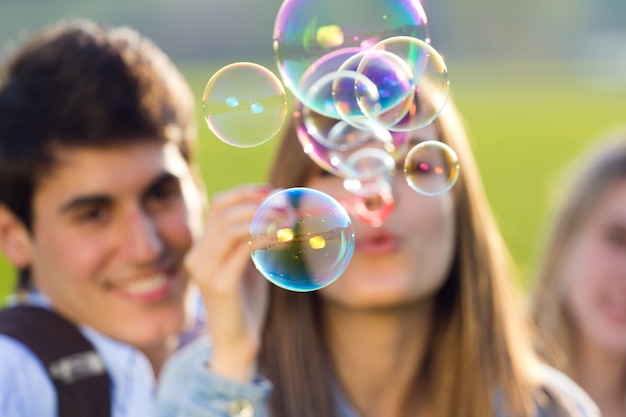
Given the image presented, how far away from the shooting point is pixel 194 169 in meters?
2.98

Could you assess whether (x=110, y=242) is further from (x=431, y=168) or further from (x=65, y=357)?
(x=431, y=168)

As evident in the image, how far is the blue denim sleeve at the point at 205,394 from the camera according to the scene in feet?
7.61

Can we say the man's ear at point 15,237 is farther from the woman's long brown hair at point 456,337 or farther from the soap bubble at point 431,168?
the soap bubble at point 431,168

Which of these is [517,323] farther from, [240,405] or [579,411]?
[240,405]

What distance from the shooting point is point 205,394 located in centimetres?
233

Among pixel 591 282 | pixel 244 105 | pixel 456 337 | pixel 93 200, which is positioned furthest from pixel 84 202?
pixel 591 282

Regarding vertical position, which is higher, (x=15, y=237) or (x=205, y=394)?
(x=15, y=237)

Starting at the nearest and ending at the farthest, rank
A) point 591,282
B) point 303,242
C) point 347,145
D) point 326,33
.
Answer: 1. point 303,242
2. point 326,33
3. point 347,145
4. point 591,282

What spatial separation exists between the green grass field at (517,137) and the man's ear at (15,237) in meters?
2.78

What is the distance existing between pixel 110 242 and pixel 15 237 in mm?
338

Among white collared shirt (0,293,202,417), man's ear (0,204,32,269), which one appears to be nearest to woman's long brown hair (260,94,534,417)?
white collared shirt (0,293,202,417)

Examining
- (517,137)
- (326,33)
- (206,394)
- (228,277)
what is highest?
(517,137)

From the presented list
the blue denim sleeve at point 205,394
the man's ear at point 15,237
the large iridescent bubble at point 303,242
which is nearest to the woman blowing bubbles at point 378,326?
the blue denim sleeve at point 205,394

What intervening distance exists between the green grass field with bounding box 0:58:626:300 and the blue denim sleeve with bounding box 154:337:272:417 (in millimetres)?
2809
